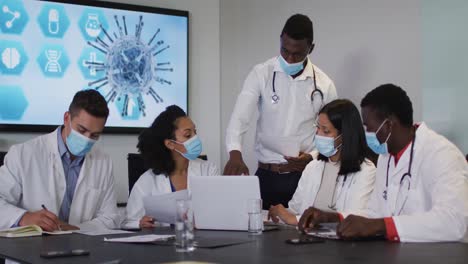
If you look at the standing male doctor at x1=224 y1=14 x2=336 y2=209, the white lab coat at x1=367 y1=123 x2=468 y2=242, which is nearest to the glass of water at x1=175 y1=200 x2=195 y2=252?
the white lab coat at x1=367 y1=123 x2=468 y2=242

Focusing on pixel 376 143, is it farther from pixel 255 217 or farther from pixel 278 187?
pixel 278 187

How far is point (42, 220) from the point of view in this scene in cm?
277

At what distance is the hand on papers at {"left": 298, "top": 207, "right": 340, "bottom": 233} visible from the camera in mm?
2613

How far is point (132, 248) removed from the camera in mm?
2242

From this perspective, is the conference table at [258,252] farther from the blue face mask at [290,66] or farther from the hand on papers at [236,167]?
the blue face mask at [290,66]

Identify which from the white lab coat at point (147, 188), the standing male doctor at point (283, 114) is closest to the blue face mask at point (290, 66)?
the standing male doctor at point (283, 114)

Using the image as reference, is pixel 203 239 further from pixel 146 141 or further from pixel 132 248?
pixel 146 141

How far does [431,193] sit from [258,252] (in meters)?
0.71

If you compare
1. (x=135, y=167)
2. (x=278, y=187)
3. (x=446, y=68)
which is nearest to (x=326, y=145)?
(x=278, y=187)

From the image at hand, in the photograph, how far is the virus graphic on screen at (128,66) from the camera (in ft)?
16.5

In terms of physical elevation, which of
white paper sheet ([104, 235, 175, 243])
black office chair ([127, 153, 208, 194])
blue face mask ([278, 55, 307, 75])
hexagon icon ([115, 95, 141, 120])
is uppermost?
blue face mask ([278, 55, 307, 75])

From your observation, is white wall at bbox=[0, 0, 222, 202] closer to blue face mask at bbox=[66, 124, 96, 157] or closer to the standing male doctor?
the standing male doctor

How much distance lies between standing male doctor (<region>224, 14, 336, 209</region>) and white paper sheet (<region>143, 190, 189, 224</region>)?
0.69 meters

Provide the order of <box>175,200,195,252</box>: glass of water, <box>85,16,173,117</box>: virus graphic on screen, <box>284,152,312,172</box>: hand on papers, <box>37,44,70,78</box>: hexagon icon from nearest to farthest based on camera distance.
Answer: <box>175,200,195,252</box>: glass of water
<box>284,152,312,172</box>: hand on papers
<box>37,44,70,78</box>: hexagon icon
<box>85,16,173,117</box>: virus graphic on screen
